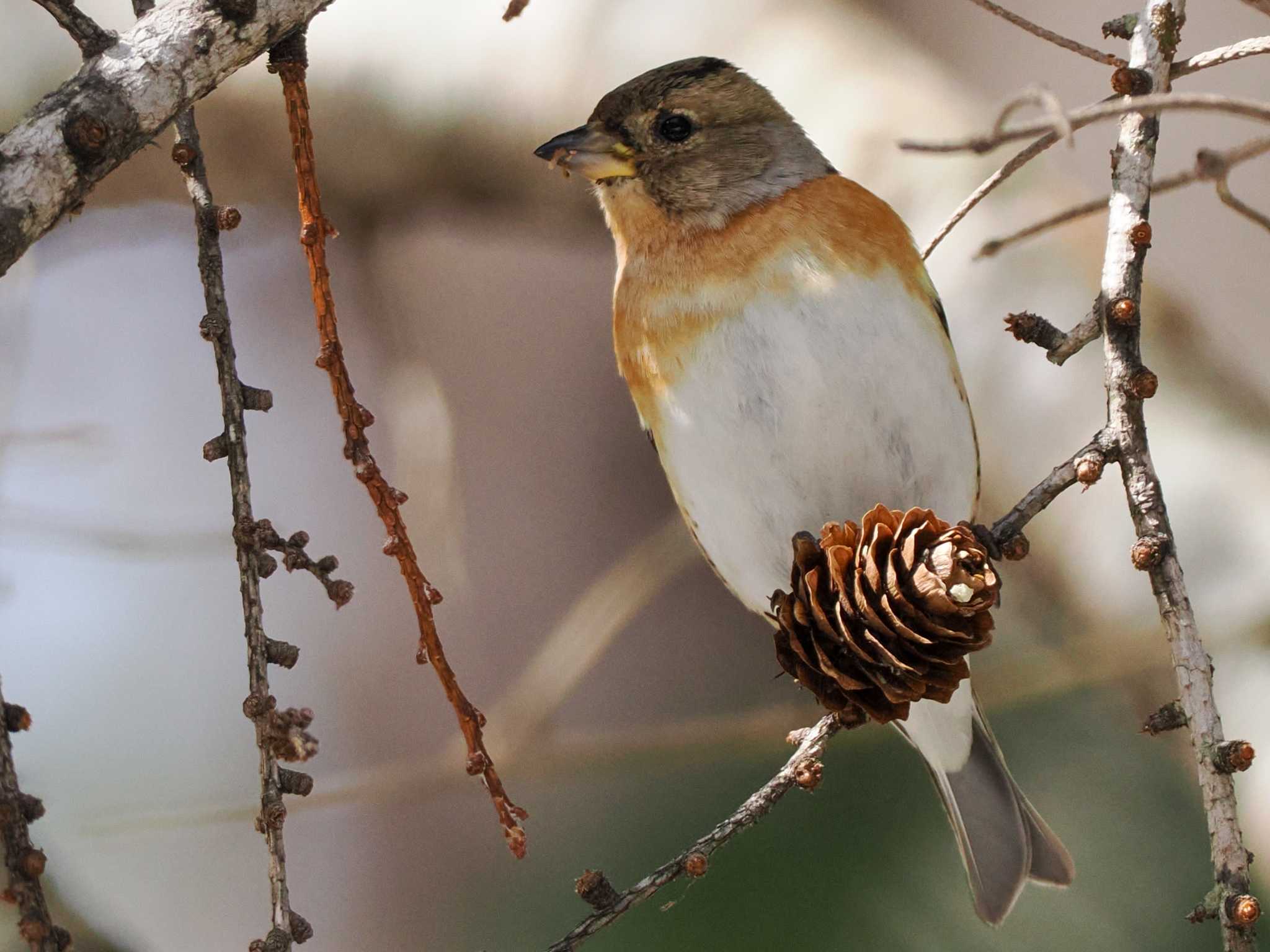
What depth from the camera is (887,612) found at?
2.19ft

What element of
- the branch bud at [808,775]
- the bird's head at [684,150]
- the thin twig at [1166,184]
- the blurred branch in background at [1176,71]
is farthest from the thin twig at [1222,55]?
the branch bud at [808,775]

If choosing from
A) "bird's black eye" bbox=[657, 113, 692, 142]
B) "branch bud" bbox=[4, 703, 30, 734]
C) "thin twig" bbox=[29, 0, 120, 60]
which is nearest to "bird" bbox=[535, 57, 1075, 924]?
"bird's black eye" bbox=[657, 113, 692, 142]

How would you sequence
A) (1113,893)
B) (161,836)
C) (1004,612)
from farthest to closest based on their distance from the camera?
(161,836) → (1004,612) → (1113,893)

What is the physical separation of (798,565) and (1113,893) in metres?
0.86

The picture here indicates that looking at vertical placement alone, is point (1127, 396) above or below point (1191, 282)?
below

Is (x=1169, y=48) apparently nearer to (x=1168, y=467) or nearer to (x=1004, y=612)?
(x=1168, y=467)

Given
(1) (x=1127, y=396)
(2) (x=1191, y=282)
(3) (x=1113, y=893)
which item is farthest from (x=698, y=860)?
(2) (x=1191, y=282)

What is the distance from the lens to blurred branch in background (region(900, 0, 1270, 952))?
0.53 metres

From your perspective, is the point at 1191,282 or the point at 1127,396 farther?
the point at 1191,282

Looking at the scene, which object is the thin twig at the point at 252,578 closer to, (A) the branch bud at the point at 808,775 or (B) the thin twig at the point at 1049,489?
(A) the branch bud at the point at 808,775

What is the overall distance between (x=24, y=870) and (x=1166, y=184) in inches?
21.5

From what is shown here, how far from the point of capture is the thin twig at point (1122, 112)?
426 mm

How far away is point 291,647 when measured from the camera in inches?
23.9

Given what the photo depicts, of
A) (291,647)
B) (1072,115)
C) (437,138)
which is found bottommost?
(291,647)
